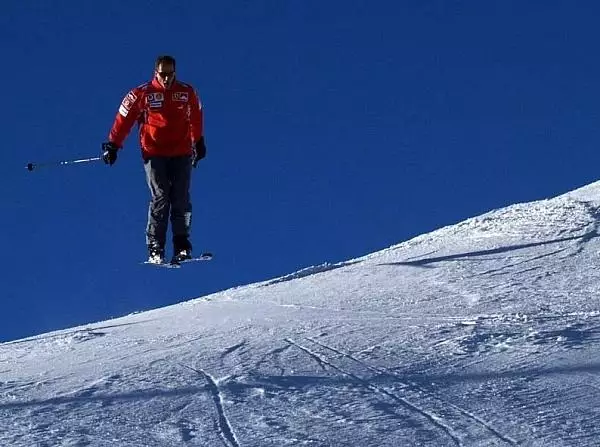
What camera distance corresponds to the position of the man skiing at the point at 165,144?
10406 millimetres

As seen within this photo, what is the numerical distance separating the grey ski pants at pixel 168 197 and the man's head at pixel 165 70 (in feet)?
2.94

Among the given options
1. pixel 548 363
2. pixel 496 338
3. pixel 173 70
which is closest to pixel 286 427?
pixel 548 363

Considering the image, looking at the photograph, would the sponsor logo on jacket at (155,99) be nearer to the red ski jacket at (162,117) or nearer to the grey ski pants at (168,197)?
the red ski jacket at (162,117)

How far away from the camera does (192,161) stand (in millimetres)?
10953

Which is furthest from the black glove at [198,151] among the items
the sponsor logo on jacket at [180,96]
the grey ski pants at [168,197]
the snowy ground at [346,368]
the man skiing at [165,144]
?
the snowy ground at [346,368]

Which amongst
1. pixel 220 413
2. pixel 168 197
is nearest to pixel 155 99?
pixel 168 197

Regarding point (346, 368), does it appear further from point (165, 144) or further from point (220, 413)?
point (165, 144)

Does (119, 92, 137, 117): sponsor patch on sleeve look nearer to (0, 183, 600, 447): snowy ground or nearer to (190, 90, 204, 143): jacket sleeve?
(190, 90, 204, 143): jacket sleeve

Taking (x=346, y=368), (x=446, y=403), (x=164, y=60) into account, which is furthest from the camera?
(x=164, y=60)

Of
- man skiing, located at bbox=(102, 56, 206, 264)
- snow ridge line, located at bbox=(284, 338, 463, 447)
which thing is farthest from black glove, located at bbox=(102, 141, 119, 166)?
snow ridge line, located at bbox=(284, 338, 463, 447)

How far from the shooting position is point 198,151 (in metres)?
11.0

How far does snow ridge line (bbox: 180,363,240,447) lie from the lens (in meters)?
3.80

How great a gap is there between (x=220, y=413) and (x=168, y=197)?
6.87 metres

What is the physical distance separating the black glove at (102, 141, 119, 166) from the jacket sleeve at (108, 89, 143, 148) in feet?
0.18
